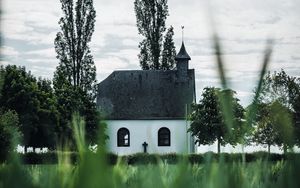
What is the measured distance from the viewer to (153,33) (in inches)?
2026

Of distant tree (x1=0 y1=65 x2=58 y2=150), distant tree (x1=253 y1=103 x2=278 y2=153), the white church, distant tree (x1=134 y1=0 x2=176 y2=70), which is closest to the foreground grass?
distant tree (x1=253 y1=103 x2=278 y2=153)

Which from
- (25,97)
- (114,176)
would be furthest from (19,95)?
(114,176)

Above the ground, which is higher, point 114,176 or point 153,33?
point 153,33

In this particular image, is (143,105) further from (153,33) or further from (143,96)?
(153,33)

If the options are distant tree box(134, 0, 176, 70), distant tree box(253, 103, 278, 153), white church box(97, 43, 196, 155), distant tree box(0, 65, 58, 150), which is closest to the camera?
distant tree box(253, 103, 278, 153)

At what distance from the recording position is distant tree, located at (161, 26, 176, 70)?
169 feet

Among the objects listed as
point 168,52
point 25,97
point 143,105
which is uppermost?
point 168,52

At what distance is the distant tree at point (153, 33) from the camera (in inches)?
2003

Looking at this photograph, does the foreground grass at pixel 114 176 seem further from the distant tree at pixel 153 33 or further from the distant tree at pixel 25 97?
the distant tree at pixel 153 33

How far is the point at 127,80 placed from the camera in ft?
186

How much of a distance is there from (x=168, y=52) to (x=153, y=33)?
218 centimetres

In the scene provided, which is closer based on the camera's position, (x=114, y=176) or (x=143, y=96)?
(x=114, y=176)

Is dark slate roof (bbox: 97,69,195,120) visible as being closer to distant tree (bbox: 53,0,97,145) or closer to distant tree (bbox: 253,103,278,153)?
distant tree (bbox: 53,0,97,145)

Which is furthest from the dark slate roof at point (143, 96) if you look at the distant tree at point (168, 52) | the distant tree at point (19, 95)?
the distant tree at point (19, 95)
